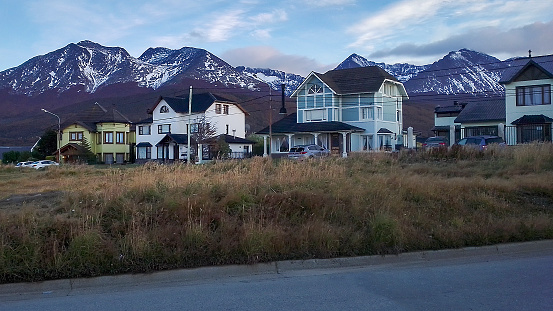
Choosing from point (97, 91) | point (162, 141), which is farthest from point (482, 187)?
point (97, 91)

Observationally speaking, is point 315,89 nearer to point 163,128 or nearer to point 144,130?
point 163,128

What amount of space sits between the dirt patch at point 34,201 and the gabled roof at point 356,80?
41220 mm

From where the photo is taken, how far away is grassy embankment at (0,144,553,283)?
797 centimetres

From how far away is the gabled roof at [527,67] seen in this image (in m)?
38.1

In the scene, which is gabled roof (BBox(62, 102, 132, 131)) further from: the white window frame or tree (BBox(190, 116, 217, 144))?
tree (BBox(190, 116, 217, 144))

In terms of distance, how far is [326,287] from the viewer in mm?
7410

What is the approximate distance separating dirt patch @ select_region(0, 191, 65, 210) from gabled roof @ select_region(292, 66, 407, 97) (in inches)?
1623

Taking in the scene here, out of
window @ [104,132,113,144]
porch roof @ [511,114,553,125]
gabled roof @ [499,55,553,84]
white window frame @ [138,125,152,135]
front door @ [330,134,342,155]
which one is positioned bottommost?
front door @ [330,134,342,155]

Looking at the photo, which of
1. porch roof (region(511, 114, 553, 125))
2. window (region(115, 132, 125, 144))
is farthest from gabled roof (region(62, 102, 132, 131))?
porch roof (region(511, 114, 553, 125))

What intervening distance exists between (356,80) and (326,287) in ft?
156

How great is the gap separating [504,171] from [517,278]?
9.61 m

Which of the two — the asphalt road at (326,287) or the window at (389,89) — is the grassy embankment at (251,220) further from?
the window at (389,89)

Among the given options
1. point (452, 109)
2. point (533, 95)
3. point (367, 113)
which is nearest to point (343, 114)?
point (367, 113)

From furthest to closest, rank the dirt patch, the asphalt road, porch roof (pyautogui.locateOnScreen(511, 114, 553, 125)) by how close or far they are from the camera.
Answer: porch roof (pyautogui.locateOnScreen(511, 114, 553, 125)) < the dirt patch < the asphalt road
